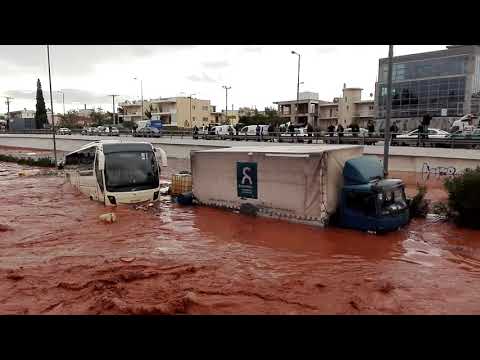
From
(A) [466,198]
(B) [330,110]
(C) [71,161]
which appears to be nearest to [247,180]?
(A) [466,198]

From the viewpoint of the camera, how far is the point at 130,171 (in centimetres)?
1398

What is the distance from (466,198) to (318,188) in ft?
15.4

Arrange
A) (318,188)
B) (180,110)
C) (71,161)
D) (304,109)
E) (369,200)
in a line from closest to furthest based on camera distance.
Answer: (369,200) < (318,188) < (71,161) < (304,109) < (180,110)

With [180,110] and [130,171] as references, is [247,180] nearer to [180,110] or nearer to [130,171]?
[130,171]

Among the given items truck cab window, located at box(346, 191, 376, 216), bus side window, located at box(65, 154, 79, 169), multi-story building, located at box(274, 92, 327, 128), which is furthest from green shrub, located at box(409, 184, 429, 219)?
multi-story building, located at box(274, 92, 327, 128)

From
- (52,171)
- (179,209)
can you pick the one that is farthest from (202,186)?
(52,171)

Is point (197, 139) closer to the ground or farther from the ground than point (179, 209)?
farther from the ground

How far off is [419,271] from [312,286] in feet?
9.01

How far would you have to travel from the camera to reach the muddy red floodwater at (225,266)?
6.27m

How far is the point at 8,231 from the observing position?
11344 mm
